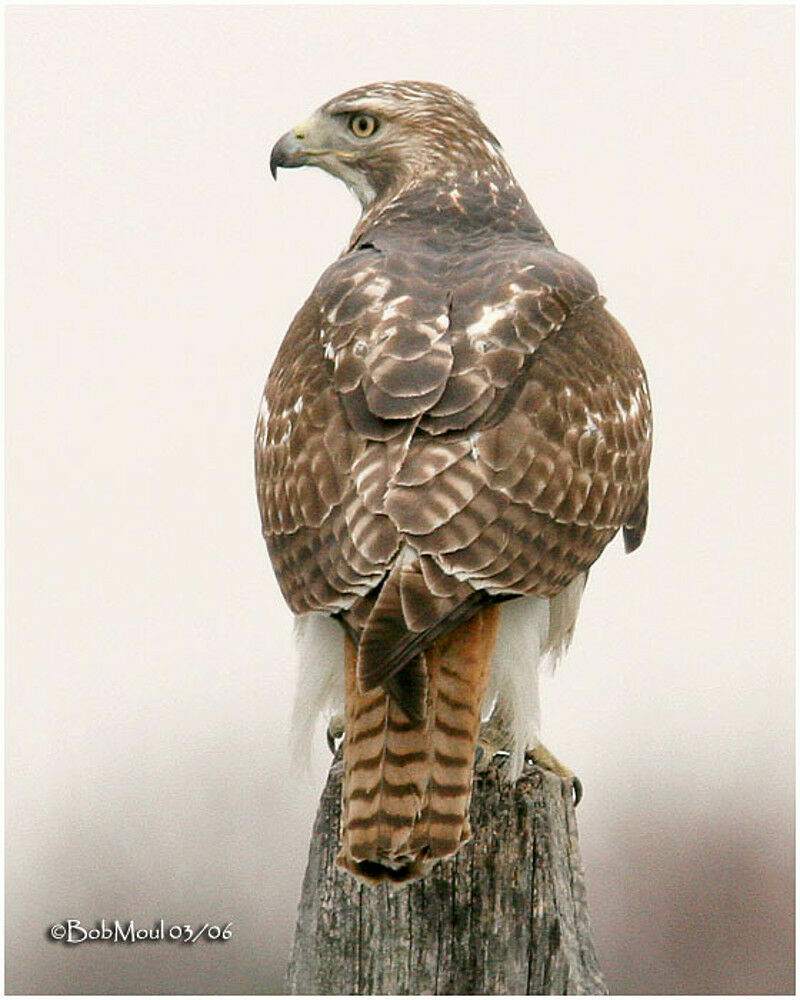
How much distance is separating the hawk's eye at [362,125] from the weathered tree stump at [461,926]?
131 inches

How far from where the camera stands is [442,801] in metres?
4.64

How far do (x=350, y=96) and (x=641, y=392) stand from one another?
2047 mm

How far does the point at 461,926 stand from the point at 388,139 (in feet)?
11.9

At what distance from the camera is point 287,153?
719cm

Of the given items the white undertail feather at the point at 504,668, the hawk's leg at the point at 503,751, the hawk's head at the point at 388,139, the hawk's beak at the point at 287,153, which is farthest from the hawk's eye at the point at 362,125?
the hawk's leg at the point at 503,751

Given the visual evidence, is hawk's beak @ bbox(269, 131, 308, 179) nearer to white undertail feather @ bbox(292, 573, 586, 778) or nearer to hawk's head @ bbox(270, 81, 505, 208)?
hawk's head @ bbox(270, 81, 505, 208)

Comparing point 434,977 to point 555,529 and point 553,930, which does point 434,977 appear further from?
point 555,529

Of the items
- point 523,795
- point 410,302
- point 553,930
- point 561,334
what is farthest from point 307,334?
point 553,930

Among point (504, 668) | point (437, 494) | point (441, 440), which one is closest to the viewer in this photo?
point (437, 494)

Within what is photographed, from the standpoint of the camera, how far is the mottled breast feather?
4.73 metres

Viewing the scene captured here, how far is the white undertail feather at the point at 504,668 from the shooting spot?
530cm

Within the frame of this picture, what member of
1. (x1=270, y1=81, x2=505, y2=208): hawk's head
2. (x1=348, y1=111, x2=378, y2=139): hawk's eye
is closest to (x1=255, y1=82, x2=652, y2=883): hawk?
(x1=270, y1=81, x2=505, y2=208): hawk's head

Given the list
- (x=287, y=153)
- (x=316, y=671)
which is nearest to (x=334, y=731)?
(x=316, y=671)

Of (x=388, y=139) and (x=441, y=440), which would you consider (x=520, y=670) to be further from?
(x=388, y=139)
